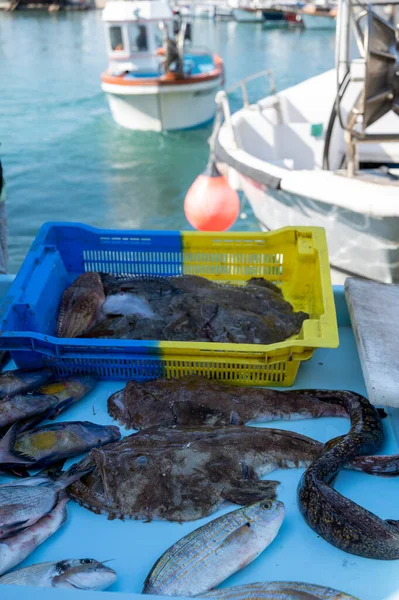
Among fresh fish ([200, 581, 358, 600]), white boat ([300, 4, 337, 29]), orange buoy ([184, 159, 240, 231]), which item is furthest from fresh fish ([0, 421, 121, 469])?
white boat ([300, 4, 337, 29])

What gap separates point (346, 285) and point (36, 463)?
2043mm

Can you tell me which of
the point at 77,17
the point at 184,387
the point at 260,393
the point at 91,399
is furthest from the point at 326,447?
the point at 77,17

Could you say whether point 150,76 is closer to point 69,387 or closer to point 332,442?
point 69,387

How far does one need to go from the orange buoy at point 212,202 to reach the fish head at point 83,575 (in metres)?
4.46

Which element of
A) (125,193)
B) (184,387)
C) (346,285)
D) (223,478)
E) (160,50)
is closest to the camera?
(223,478)

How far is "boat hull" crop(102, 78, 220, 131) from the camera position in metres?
13.3

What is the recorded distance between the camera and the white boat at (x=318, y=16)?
1469 inches

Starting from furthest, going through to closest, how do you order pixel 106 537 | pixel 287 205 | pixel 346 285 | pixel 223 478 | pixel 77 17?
pixel 77 17, pixel 287 205, pixel 346 285, pixel 223 478, pixel 106 537

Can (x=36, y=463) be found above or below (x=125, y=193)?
above

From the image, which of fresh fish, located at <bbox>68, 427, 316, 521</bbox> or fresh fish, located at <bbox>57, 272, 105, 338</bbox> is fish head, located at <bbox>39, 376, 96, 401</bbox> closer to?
fresh fish, located at <bbox>57, 272, 105, 338</bbox>

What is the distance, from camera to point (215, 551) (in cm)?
201

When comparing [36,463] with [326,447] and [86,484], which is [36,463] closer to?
[86,484]

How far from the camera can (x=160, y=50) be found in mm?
14336

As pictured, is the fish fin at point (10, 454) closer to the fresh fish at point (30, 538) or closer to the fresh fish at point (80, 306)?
the fresh fish at point (30, 538)
